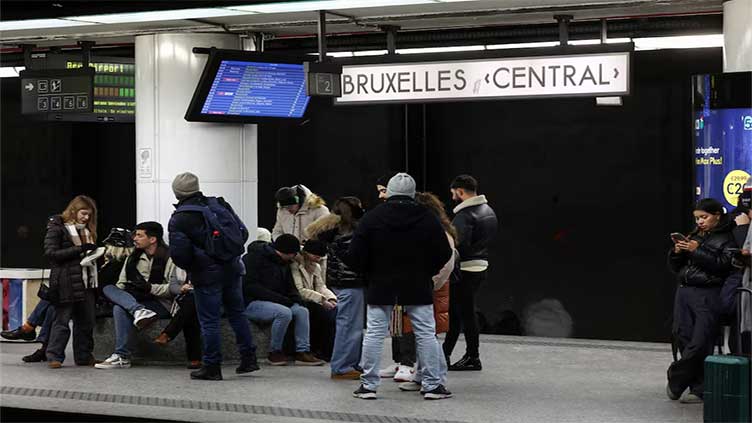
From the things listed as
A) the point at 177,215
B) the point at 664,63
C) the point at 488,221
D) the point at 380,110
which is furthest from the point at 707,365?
the point at 380,110

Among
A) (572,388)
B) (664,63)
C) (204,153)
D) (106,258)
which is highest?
(664,63)

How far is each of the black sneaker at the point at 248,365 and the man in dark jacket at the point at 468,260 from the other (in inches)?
57.1

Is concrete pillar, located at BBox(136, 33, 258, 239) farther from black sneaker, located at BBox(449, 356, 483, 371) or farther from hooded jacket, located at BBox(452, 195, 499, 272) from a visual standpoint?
black sneaker, located at BBox(449, 356, 483, 371)

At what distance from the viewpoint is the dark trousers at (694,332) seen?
350 inches

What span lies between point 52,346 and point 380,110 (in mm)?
4098

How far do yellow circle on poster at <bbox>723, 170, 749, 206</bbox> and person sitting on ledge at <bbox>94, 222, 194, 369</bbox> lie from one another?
4095 mm

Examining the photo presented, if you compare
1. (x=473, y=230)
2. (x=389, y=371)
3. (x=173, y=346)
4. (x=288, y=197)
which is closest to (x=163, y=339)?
(x=173, y=346)

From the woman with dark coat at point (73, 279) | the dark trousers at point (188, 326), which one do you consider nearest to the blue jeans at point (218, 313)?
the dark trousers at point (188, 326)

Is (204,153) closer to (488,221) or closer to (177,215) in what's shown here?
(177,215)

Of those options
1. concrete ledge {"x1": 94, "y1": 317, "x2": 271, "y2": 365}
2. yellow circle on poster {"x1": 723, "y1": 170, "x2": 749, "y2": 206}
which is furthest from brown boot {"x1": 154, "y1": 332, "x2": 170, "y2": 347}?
yellow circle on poster {"x1": 723, "y1": 170, "x2": 749, "y2": 206}

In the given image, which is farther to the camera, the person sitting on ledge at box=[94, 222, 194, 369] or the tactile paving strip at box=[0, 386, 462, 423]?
the person sitting on ledge at box=[94, 222, 194, 369]

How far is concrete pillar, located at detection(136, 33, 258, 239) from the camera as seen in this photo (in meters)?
11.3

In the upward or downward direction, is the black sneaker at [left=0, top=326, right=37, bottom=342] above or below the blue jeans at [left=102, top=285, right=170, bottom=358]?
below

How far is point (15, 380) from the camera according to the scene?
33.7 feet
